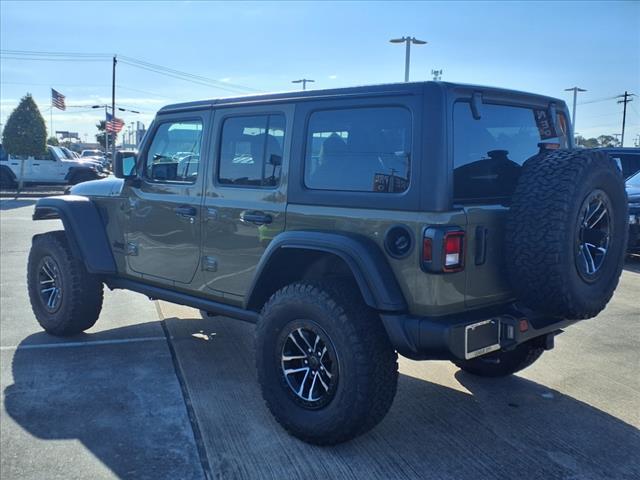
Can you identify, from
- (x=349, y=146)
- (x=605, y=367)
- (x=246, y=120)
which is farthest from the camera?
(x=605, y=367)

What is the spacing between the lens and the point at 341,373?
10.2ft

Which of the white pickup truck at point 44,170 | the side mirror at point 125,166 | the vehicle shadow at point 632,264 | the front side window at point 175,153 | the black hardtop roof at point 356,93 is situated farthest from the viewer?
the white pickup truck at point 44,170

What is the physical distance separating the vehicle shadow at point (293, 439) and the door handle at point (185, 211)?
116cm

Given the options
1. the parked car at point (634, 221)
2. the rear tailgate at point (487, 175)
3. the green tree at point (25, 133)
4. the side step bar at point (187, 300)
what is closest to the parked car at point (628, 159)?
the parked car at point (634, 221)

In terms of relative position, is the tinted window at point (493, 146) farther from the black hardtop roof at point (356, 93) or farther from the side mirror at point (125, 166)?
the side mirror at point (125, 166)

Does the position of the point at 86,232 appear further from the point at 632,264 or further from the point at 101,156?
the point at 101,156

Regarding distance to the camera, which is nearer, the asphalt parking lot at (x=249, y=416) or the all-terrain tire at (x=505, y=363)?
the asphalt parking lot at (x=249, y=416)

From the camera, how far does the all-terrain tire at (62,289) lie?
5.02m

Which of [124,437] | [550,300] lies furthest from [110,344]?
[550,300]

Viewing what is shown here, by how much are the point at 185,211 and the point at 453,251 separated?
2018 mm

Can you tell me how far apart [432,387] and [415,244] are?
165 centimetres

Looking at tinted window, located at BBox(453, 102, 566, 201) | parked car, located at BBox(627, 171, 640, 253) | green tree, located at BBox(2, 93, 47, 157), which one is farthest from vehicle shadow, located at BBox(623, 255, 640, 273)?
green tree, located at BBox(2, 93, 47, 157)

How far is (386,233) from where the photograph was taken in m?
3.04

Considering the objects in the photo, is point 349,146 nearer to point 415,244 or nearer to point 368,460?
point 415,244
